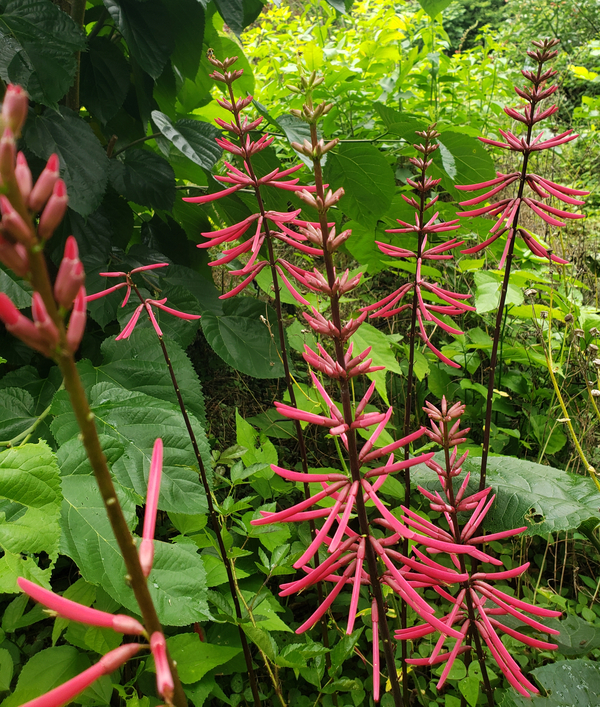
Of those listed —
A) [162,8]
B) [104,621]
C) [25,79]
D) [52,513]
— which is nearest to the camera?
[104,621]

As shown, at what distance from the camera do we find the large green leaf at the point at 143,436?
2.84 ft

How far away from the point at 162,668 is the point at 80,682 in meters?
0.04

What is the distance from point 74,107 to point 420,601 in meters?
1.41

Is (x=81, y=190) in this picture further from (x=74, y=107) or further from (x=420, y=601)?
(x=420, y=601)

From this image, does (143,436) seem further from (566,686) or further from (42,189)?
(566,686)

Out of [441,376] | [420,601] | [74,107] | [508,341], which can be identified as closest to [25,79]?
[74,107]

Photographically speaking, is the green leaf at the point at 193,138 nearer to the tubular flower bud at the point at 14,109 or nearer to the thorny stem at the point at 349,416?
the thorny stem at the point at 349,416

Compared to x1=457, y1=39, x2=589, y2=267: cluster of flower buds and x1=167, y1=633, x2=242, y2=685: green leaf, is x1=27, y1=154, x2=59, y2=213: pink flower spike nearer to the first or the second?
x1=457, y1=39, x2=589, y2=267: cluster of flower buds

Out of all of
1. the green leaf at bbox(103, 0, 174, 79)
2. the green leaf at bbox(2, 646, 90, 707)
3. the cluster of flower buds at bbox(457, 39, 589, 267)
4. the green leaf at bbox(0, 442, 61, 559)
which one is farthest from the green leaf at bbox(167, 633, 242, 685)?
the green leaf at bbox(103, 0, 174, 79)

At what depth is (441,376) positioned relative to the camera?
168 cm

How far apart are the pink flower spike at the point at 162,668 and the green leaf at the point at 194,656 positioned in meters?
0.78

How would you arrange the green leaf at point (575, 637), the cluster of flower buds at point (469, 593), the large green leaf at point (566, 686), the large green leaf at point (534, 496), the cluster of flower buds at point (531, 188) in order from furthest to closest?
the green leaf at point (575, 637), the large green leaf at point (534, 496), the large green leaf at point (566, 686), the cluster of flower buds at point (531, 188), the cluster of flower buds at point (469, 593)

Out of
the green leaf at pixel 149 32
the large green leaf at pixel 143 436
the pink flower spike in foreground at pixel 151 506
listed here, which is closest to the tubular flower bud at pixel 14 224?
the pink flower spike in foreground at pixel 151 506

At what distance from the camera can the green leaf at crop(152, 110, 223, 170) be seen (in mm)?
1076
